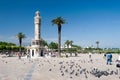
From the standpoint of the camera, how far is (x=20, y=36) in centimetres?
11306

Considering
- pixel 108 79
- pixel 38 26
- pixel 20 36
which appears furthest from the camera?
pixel 20 36

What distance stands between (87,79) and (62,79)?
1.63m

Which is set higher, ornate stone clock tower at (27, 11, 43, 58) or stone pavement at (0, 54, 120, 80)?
ornate stone clock tower at (27, 11, 43, 58)

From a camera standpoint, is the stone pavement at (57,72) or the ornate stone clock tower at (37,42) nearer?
the stone pavement at (57,72)

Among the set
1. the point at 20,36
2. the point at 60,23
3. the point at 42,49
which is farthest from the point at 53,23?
the point at 20,36

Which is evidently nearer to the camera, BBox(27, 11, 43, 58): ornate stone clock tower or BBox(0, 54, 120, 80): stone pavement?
BBox(0, 54, 120, 80): stone pavement

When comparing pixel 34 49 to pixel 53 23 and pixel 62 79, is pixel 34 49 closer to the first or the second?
pixel 53 23

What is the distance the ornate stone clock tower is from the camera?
7669 cm

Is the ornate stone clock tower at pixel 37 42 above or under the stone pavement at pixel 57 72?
above

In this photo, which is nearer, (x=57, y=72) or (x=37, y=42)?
(x=57, y=72)

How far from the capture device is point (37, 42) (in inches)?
3073

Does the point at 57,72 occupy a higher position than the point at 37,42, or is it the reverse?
the point at 37,42

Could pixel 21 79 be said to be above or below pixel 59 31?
below

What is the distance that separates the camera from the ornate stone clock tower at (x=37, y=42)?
7669cm
